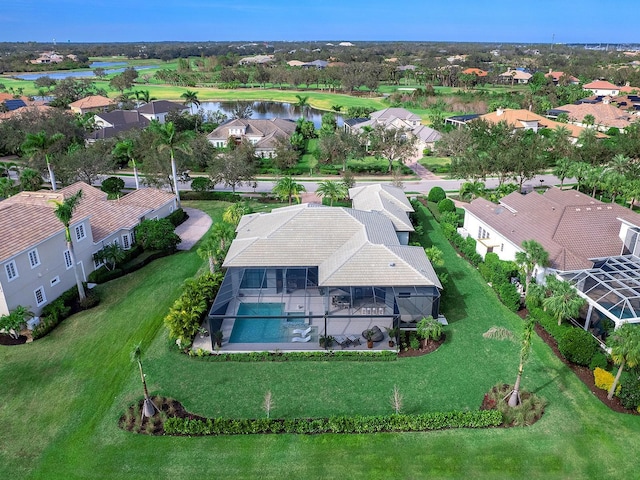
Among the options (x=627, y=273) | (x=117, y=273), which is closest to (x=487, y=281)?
(x=627, y=273)

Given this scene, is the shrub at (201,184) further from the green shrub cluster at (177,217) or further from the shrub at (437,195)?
the shrub at (437,195)

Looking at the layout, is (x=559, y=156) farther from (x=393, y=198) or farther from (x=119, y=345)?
(x=119, y=345)

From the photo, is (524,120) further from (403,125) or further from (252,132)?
(252,132)

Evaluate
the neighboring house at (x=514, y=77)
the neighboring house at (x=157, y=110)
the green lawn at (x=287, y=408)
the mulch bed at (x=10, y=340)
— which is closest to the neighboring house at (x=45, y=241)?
the mulch bed at (x=10, y=340)

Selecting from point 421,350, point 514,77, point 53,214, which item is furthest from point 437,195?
point 514,77

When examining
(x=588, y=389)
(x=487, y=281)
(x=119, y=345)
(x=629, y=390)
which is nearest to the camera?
(x=629, y=390)

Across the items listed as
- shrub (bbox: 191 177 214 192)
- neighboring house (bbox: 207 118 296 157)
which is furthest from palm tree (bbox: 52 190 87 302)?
neighboring house (bbox: 207 118 296 157)
